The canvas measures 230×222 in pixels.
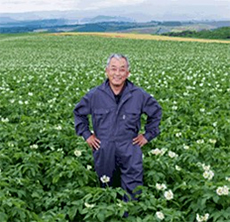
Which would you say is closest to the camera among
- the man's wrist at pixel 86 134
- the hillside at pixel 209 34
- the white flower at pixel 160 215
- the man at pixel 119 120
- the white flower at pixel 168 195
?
the white flower at pixel 160 215

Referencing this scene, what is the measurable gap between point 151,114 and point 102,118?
0.52 metres

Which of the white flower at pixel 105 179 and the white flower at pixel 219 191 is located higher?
the white flower at pixel 219 191

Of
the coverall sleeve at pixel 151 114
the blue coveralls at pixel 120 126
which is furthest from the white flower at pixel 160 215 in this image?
the coverall sleeve at pixel 151 114

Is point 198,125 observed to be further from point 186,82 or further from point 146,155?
point 186,82

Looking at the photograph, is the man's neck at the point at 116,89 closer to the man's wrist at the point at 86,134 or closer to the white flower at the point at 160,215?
the man's wrist at the point at 86,134

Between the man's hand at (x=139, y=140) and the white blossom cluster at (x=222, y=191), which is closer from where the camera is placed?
the white blossom cluster at (x=222, y=191)

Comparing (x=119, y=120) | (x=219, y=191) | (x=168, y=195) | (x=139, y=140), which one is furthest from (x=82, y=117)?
(x=219, y=191)

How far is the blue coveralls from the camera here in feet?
14.2

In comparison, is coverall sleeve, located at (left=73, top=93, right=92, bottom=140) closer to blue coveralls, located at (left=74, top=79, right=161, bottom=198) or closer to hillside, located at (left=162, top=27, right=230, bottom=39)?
blue coveralls, located at (left=74, top=79, right=161, bottom=198)

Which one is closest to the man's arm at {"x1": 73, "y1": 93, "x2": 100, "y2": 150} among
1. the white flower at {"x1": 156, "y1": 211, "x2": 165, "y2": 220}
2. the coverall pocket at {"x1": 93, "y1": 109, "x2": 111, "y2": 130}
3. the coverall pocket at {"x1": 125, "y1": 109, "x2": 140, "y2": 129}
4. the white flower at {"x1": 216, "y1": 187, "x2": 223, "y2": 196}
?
the coverall pocket at {"x1": 93, "y1": 109, "x2": 111, "y2": 130}

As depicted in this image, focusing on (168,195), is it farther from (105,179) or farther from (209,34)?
(209,34)

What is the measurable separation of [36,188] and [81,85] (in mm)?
7739

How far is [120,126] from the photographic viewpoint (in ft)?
14.2

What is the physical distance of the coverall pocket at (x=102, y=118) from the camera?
4328mm
